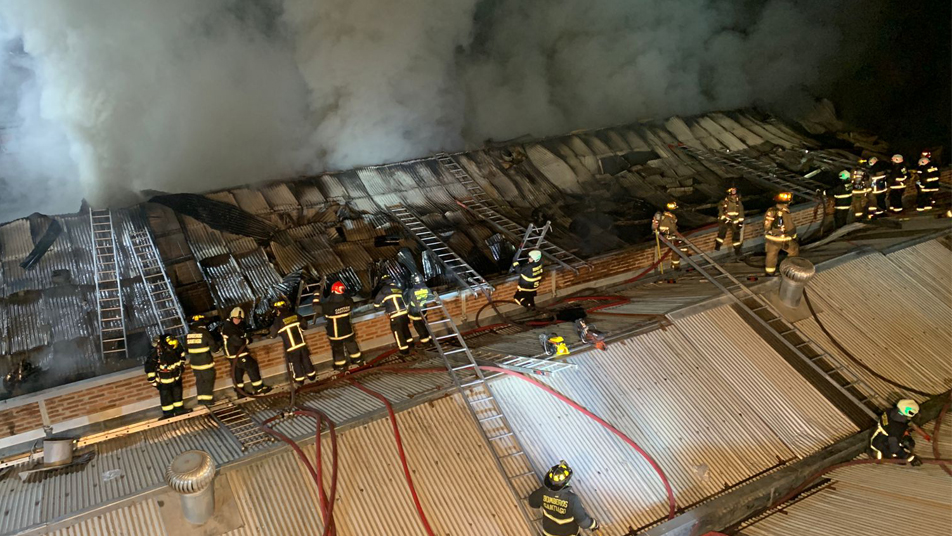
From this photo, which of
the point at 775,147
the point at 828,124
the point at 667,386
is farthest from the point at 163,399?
the point at 828,124

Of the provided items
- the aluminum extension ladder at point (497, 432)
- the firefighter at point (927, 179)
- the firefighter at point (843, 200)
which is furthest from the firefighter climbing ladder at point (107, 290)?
the firefighter at point (927, 179)

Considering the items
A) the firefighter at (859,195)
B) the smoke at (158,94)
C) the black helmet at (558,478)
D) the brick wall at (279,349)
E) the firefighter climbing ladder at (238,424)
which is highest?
the smoke at (158,94)

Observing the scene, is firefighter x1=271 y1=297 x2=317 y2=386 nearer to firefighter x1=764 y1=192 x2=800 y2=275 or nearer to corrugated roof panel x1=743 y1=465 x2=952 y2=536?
corrugated roof panel x1=743 y1=465 x2=952 y2=536

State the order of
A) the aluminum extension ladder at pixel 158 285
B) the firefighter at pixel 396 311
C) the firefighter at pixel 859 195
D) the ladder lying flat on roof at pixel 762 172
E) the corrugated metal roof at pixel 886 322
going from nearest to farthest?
the corrugated metal roof at pixel 886 322
the firefighter at pixel 396 311
the aluminum extension ladder at pixel 158 285
the firefighter at pixel 859 195
the ladder lying flat on roof at pixel 762 172

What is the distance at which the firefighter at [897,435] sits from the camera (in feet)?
18.5

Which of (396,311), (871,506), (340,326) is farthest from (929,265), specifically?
(340,326)

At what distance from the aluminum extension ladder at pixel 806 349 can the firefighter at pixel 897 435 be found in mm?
370

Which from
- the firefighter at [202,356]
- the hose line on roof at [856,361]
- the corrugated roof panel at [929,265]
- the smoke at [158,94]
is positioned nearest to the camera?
the firefighter at [202,356]

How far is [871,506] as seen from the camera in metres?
5.16

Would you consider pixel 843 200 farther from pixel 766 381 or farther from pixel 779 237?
pixel 766 381

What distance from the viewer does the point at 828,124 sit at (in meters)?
14.6

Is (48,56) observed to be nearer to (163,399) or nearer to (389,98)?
(389,98)

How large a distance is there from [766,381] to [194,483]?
5.12 metres

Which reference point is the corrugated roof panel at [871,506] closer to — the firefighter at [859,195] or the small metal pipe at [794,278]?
the small metal pipe at [794,278]
